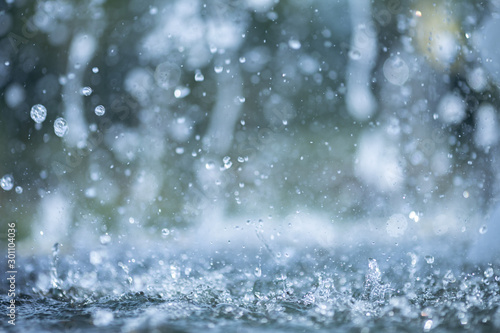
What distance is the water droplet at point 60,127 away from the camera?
2637 millimetres

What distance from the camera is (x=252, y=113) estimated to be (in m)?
2.74

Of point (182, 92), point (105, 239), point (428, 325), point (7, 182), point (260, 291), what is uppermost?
point (182, 92)

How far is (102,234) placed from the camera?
2488 millimetres

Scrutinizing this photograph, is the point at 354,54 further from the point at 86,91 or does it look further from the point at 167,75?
the point at 86,91

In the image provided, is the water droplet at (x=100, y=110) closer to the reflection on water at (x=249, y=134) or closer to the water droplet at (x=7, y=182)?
the reflection on water at (x=249, y=134)

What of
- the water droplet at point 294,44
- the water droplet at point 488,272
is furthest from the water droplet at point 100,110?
the water droplet at point 488,272

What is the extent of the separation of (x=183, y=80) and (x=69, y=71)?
57 cm

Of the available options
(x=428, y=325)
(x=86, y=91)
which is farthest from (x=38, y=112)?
(x=428, y=325)

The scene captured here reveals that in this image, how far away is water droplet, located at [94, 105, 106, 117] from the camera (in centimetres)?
268

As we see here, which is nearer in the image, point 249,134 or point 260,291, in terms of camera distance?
point 260,291

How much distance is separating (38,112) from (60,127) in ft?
0.41

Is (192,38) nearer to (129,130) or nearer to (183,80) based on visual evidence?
(183,80)

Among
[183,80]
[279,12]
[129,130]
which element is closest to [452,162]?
[279,12]

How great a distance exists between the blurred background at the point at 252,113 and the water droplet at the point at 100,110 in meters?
0.01
